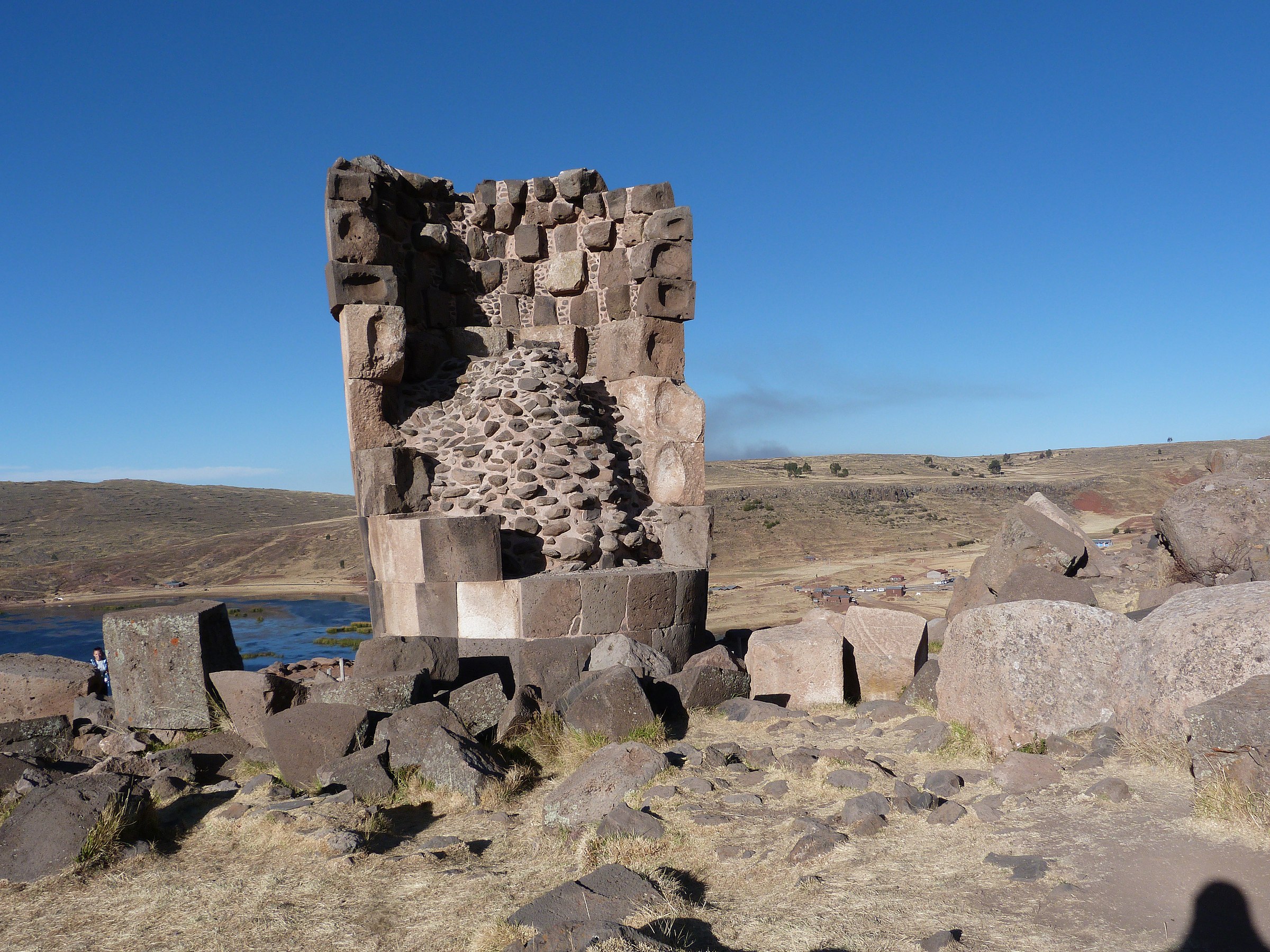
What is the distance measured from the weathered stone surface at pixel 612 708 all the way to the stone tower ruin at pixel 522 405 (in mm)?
1392

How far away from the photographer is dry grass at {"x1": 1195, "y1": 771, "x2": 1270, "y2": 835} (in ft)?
11.9

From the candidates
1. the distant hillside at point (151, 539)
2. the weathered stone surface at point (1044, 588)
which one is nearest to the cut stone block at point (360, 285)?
the weathered stone surface at point (1044, 588)

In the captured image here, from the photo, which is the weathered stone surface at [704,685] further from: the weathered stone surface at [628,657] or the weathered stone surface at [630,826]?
the weathered stone surface at [630,826]

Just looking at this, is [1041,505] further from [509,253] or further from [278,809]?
[278,809]

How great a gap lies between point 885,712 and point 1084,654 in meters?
1.68

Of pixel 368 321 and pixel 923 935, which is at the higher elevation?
pixel 368 321

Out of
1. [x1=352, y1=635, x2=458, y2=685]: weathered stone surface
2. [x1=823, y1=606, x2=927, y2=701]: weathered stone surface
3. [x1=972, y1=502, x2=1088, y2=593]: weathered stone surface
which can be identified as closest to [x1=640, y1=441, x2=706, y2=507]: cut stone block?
[x1=823, y1=606, x2=927, y2=701]: weathered stone surface

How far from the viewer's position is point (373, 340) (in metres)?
8.47

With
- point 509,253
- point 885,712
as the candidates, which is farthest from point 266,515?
point 885,712

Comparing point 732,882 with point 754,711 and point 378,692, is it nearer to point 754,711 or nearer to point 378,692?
point 754,711

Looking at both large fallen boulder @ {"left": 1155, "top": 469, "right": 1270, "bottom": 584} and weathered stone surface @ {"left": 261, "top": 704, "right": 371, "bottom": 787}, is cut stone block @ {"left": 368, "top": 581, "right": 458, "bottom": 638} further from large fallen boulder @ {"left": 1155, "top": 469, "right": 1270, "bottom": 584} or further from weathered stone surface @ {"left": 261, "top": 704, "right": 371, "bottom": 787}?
large fallen boulder @ {"left": 1155, "top": 469, "right": 1270, "bottom": 584}

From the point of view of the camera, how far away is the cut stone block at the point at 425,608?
750 centimetres

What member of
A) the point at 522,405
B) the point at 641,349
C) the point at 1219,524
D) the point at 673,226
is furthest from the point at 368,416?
the point at 1219,524

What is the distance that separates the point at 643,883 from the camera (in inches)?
141
